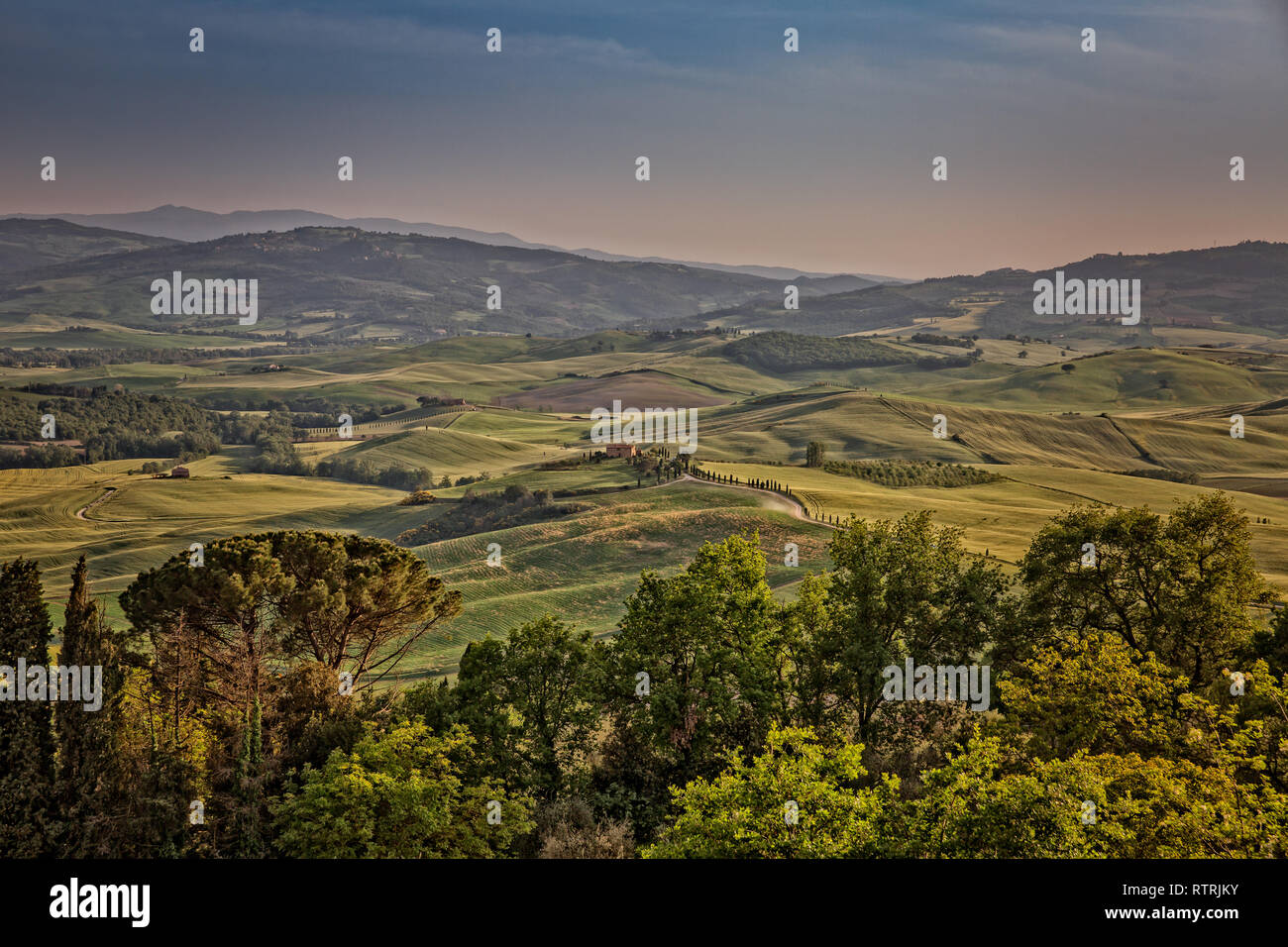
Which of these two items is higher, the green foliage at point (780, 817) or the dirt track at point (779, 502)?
the dirt track at point (779, 502)

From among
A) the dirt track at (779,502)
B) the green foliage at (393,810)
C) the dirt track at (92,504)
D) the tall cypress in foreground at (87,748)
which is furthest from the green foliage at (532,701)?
the dirt track at (92,504)

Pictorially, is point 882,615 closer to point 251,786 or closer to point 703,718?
point 703,718

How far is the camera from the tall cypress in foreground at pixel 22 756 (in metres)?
Result: 22.8

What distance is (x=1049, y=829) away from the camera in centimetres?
1800

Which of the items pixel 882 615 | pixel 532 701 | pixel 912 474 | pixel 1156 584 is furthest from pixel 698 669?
pixel 912 474

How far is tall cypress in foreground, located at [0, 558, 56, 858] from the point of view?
22766mm

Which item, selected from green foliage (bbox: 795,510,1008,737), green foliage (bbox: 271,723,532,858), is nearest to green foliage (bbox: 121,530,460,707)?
green foliage (bbox: 271,723,532,858)

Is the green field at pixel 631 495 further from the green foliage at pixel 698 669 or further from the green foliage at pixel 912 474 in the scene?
the green foliage at pixel 698 669

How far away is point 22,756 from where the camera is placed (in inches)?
918

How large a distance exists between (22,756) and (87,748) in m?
1.47

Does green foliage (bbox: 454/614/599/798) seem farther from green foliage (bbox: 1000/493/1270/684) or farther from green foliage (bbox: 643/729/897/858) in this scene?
green foliage (bbox: 1000/493/1270/684)

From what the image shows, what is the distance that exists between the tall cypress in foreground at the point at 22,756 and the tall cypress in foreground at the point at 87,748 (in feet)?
1.23
